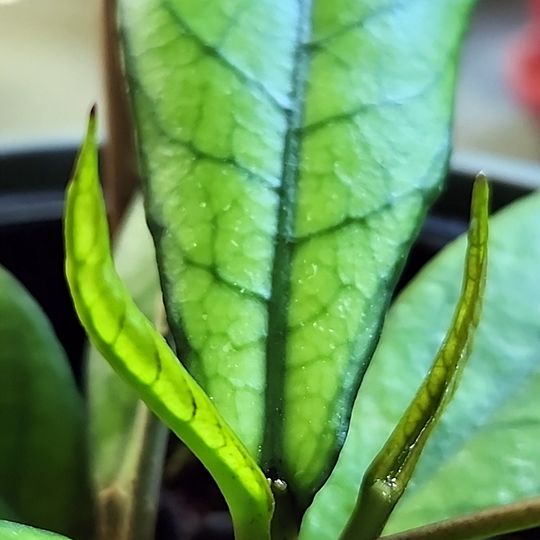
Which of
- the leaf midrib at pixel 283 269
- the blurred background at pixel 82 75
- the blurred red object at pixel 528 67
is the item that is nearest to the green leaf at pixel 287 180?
the leaf midrib at pixel 283 269

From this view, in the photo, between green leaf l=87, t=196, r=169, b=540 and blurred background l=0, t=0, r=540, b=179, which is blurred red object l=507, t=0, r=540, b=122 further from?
green leaf l=87, t=196, r=169, b=540

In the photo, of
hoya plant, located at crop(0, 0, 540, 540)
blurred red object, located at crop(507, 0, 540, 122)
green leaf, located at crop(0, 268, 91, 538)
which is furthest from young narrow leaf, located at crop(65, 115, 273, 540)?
blurred red object, located at crop(507, 0, 540, 122)

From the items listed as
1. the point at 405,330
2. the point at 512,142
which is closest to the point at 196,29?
the point at 405,330

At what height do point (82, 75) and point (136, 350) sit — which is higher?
point (136, 350)

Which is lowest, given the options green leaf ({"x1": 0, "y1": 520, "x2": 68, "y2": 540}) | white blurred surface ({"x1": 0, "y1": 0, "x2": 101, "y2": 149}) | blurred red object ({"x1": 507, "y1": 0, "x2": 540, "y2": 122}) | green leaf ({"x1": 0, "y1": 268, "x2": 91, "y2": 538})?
white blurred surface ({"x1": 0, "y1": 0, "x2": 101, "y2": 149})

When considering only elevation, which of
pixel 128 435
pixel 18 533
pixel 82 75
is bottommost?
pixel 82 75

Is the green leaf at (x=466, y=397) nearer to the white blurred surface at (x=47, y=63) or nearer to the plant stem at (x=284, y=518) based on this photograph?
the plant stem at (x=284, y=518)

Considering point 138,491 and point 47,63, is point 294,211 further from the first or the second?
point 47,63

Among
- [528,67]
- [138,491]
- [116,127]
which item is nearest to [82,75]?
[528,67]

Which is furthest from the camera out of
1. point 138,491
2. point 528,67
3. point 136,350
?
point 528,67
